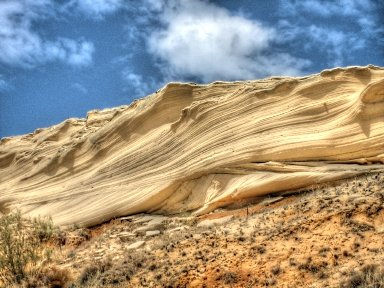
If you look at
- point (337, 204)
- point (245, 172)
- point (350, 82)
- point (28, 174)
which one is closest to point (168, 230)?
point (245, 172)

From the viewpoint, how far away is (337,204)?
17.0 meters

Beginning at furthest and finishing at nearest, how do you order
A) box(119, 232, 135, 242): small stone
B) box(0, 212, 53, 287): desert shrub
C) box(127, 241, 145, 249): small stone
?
box(119, 232, 135, 242): small stone
box(127, 241, 145, 249): small stone
box(0, 212, 53, 287): desert shrub

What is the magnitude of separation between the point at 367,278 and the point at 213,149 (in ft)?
32.0

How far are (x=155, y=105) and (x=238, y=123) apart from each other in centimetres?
389

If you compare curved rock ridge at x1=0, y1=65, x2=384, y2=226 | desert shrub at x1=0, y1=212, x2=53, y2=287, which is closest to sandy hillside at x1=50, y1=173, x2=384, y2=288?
desert shrub at x1=0, y1=212, x2=53, y2=287

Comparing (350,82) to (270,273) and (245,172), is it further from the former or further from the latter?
(270,273)

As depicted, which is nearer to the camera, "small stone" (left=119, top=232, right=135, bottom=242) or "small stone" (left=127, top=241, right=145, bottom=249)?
"small stone" (left=127, top=241, right=145, bottom=249)

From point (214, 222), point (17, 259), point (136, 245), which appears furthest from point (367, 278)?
point (17, 259)

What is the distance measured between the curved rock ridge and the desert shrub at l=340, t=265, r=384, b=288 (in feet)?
19.5

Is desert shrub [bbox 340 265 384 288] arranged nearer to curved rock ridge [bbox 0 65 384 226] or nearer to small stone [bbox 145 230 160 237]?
curved rock ridge [bbox 0 65 384 226]

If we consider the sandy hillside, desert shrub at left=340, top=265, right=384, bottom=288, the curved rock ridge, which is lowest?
desert shrub at left=340, top=265, right=384, bottom=288

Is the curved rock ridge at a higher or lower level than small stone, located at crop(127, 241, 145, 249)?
higher

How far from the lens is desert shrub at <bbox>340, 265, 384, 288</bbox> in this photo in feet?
42.7

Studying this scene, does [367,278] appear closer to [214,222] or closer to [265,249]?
[265,249]
